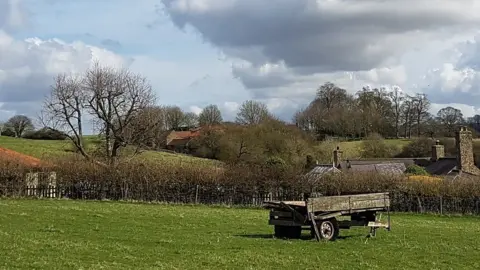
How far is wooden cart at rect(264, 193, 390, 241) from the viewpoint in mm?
22469

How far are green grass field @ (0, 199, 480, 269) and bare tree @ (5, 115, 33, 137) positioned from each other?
101771mm

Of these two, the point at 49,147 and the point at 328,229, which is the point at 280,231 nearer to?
the point at 328,229

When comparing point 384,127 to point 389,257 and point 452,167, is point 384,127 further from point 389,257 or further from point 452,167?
point 389,257

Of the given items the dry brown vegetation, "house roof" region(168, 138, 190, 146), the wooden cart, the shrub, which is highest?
the shrub

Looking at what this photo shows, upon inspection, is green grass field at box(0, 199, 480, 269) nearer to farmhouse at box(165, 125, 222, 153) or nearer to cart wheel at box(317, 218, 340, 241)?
cart wheel at box(317, 218, 340, 241)

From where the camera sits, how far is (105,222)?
1065 inches

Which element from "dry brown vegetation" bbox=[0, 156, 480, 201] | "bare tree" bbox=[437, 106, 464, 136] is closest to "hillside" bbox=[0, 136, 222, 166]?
"dry brown vegetation" bbox=[0, 156, 480, 201]

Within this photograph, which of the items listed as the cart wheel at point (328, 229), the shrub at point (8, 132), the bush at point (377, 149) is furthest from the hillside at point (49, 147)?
the cart wheel at point (328, 229)

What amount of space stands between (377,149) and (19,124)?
73.1 metres

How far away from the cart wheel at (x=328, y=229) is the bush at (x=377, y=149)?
76.4 meters

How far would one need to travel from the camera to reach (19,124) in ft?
418

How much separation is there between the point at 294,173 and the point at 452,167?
81.9 feet

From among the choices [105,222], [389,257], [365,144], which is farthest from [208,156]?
[389,257]

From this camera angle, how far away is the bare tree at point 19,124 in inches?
4919
